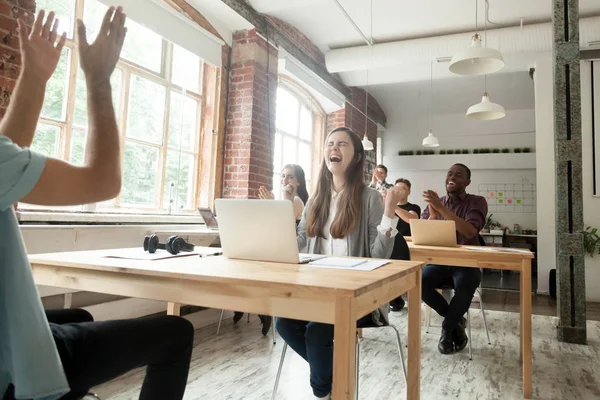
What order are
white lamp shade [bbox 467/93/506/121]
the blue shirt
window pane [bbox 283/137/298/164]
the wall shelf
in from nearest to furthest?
the blue shirt
white lamp shade [bbox 467/93/506/121]
window pane [bbox 283/137/298/164]
the wall shelf

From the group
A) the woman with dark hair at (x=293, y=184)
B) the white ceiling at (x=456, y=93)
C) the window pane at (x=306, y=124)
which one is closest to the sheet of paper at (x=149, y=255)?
the woman with dark hair at (x=293, y=184)

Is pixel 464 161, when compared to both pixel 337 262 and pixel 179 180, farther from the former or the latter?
pixel 337 262

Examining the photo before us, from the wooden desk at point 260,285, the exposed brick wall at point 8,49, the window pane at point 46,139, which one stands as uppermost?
the exposed brick wall at point 8,49

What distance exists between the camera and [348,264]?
1.40m

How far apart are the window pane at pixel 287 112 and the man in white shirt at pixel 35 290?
14.9ft

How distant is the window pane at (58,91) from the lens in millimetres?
2768

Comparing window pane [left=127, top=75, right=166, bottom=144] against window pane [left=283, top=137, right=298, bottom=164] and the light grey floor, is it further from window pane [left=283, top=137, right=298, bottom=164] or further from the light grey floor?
window pane [left=283, top=137, right=298, bottom=164]

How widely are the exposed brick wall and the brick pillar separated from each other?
2.28 m

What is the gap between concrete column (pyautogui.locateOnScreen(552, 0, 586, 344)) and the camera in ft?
10.8

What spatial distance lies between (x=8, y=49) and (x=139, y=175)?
1.54 meters

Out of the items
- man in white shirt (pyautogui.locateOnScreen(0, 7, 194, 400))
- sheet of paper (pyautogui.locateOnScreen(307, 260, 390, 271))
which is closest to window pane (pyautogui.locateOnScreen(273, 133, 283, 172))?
sheet of paper (pyautogui.locateOnScreen(307, 260, 390, 271))

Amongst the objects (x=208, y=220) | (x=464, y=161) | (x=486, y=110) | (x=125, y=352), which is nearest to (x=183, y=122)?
(x=208, y=220)

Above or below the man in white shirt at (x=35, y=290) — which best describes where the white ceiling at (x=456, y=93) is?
above

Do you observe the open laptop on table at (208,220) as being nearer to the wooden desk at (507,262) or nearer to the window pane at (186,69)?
the window pane at (186,69)
